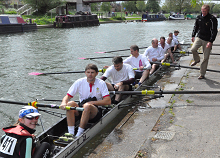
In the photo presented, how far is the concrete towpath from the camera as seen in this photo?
471 cm

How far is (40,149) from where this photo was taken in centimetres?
416

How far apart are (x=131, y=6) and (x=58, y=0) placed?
65307 mm

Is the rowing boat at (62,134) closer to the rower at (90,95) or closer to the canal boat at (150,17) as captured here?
the rower at (90,95)

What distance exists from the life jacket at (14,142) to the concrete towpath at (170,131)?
156 centimetres

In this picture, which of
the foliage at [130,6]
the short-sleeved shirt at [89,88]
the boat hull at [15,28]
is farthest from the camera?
the foliage at [130,6]

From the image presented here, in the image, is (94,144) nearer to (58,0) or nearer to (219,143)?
(219,143)

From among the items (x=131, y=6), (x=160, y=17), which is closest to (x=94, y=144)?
(x=160, y=17)

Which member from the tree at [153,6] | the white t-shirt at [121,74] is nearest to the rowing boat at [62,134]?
the white t-shirt at [121,74]

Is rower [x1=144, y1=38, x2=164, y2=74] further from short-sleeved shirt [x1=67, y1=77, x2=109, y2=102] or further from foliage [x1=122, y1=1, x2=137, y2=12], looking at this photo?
foliage [x1=122, y1=1, x2=137, y2=12]

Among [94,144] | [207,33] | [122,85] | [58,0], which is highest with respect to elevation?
[58,0]

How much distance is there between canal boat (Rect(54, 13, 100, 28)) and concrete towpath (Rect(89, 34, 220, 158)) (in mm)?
42541

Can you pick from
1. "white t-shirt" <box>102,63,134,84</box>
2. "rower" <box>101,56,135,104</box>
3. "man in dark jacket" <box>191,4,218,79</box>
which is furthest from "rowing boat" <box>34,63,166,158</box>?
"man in dark jacket" <box>191,4,218,79</box>

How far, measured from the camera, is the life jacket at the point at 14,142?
3703 mm

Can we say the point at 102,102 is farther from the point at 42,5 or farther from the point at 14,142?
the point at 42,5
